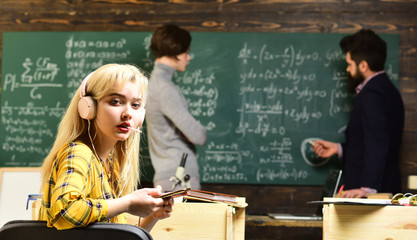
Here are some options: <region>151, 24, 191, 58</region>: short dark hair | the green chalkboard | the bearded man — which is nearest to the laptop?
the bearded man

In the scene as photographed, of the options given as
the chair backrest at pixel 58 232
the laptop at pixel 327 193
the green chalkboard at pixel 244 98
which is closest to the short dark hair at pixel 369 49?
the green chalkboard at pixel 244 98

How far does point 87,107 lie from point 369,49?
2782 mm

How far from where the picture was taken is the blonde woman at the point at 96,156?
118cm

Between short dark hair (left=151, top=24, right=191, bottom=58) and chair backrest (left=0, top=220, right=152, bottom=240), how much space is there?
2.72 metres

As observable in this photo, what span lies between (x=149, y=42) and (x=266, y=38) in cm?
93

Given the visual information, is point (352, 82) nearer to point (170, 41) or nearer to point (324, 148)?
point (324, 148)

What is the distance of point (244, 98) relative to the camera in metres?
4.12

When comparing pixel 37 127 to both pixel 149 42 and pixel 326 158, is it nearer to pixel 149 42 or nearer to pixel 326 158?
pixel 149 42

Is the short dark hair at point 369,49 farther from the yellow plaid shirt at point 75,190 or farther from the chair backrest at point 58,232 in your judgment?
the chair backrest at point 58,232

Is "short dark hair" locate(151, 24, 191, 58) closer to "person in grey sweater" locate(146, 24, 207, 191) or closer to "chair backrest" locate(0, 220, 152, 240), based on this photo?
"person in grey sweater" locate(146, 24, 207, 191)

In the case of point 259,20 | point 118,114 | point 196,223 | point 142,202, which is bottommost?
point 196,223

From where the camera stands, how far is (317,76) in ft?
13.5

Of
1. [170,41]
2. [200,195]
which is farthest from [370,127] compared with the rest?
[200,195]

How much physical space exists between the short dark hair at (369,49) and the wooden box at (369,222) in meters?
1.92
